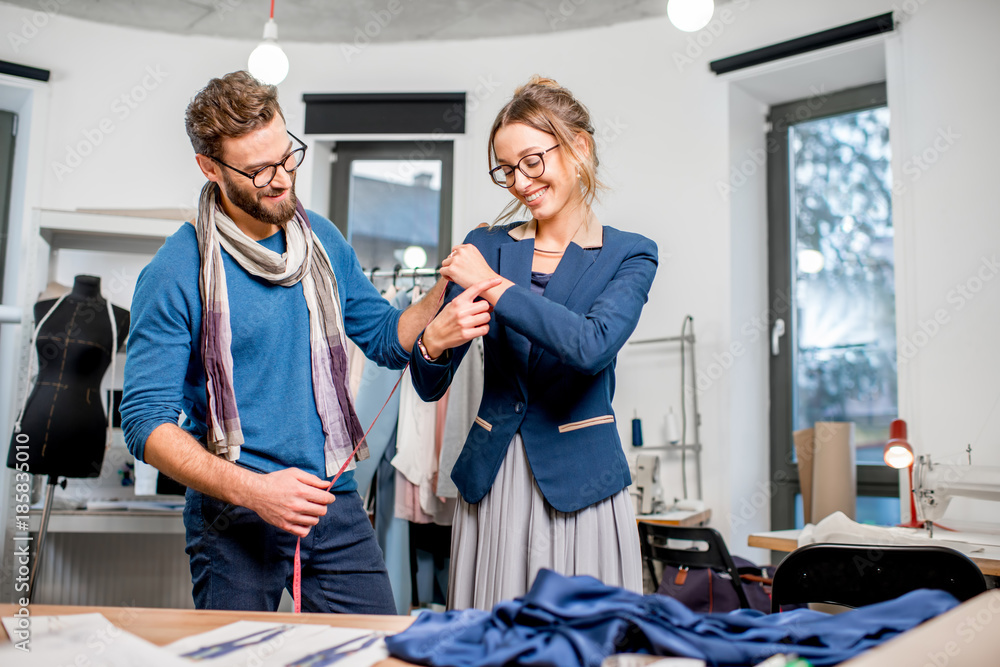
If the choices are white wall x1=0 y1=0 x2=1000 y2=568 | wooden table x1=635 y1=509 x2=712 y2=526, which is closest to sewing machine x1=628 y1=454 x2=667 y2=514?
wooden table x1=635 y1=509 x2=712 y2=526

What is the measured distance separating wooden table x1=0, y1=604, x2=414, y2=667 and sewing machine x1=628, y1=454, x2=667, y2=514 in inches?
91.4

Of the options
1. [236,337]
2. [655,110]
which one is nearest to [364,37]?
[655,110]

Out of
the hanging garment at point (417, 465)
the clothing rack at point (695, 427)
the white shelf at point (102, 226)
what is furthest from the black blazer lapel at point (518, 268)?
the white shelf at point (102, 226)

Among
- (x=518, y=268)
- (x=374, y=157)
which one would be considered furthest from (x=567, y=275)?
(x=374, y=157)

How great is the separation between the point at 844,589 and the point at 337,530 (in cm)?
105

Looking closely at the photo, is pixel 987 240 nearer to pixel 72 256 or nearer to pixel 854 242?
pixel 854 242

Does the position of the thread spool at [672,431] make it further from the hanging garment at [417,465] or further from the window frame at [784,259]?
the hanging garment at [417,465]

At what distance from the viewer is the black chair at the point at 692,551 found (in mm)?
2494

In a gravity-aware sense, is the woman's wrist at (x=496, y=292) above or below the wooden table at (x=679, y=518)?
above

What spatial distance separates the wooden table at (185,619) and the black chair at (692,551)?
68.8 inches

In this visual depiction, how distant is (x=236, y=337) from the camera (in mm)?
1562

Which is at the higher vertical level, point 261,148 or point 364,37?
point 364,37

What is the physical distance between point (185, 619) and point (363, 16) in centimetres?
365

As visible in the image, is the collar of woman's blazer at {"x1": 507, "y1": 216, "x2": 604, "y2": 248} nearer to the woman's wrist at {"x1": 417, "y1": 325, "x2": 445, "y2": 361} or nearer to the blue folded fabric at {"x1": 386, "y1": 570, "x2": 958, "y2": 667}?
the woman's wrist at {"x1": 417, "y1": 325, "x2": 445, "y2": 361}
